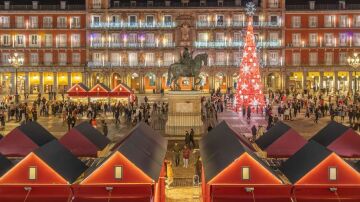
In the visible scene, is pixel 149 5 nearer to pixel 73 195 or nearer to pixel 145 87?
pixel 145 87

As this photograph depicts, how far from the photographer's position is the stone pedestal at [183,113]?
119 ft

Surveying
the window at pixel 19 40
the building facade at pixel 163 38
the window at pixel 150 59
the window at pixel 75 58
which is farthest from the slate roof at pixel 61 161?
the window at pixel 19 40

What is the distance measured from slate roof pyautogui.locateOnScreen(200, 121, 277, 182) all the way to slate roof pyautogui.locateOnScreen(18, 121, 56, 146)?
18.4 feet

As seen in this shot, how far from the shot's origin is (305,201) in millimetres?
14547

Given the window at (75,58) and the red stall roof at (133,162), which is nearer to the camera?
the red stall roof at (133,162)

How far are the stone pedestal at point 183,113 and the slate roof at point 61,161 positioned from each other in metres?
19.2

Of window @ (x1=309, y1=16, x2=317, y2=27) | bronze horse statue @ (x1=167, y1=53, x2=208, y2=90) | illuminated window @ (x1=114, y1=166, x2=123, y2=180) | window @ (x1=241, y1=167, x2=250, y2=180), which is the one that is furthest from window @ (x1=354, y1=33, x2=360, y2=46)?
illuminated window @ (x1=114, y1=166, x2=123, y2=180)

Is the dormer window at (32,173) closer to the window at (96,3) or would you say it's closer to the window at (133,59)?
the window at (133,59)

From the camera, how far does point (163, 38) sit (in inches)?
3337

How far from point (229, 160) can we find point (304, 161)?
81.4 inches

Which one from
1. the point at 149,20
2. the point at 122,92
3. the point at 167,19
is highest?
the point at 167,19

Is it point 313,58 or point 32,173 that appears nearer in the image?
point 32,173

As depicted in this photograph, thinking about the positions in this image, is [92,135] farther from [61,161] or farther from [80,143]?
[61,161]

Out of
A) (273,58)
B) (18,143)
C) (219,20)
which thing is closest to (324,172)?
(18,143)
